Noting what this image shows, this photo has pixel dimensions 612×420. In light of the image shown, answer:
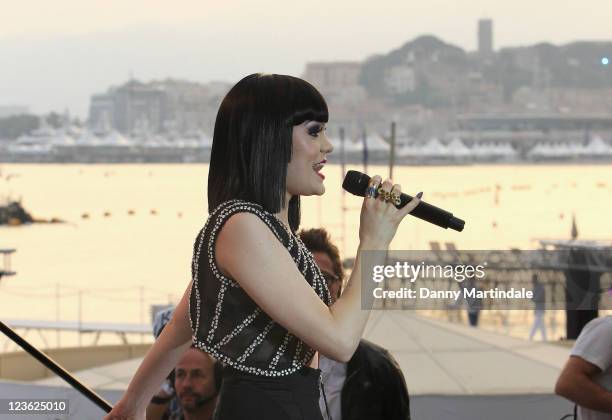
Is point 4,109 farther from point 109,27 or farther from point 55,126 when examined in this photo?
point 109,27

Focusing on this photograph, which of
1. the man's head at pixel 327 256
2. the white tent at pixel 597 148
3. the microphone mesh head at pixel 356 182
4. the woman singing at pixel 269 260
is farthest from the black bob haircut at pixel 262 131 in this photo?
the white tent at pixel 597 148

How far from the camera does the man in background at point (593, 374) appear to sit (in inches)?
55.4

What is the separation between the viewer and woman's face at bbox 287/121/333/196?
892 mm

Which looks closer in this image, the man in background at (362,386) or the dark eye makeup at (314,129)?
the dark eye makeup at (314,129)

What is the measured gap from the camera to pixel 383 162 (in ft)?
43.0

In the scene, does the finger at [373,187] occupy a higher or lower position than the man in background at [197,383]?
higher

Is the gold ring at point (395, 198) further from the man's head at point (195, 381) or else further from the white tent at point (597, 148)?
the white tent at point (597, 148)

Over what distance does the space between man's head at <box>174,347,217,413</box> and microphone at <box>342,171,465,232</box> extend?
60cm

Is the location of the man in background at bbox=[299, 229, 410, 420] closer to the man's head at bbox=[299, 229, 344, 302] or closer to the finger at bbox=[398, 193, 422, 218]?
the man's head at bbox=[299, 229, 344, 302]

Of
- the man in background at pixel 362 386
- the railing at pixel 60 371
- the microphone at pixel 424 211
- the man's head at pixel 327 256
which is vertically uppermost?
the microphone at pixel 424 211

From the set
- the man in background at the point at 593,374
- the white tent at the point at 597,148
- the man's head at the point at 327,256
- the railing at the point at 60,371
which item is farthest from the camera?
the white tent at the point at 597,148

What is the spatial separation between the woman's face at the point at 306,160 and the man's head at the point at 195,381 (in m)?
0.67

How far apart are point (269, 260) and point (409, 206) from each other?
13cm

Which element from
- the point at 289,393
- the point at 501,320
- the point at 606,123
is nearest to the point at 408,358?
the point at 289,393
